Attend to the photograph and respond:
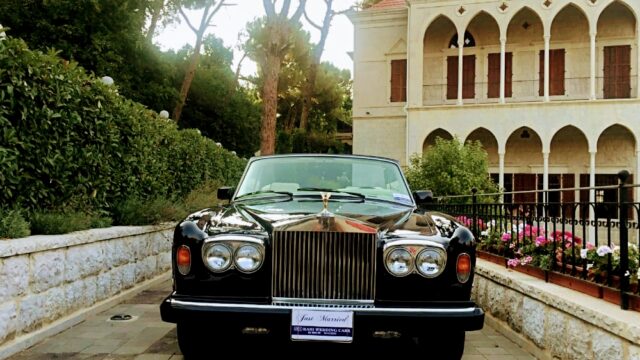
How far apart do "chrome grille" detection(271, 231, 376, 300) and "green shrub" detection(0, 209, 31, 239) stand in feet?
8.50

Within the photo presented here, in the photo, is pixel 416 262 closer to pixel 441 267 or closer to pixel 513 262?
pixel 441 267

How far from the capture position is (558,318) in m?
4.25

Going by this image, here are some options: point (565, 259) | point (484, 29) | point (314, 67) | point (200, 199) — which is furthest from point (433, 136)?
point (565, 259)

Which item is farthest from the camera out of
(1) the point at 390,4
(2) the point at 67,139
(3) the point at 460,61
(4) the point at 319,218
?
(1) the point at 390,4

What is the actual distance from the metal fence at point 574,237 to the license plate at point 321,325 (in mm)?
1880

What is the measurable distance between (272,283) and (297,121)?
39889 mm

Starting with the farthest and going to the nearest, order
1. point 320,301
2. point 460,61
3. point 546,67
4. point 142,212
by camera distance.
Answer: point 460,61 < point 546,67 < point 142,212 < point 320,301

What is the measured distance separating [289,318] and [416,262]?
90cm

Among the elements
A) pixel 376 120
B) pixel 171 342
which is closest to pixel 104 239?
pixel 171 342

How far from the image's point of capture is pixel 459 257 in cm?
379

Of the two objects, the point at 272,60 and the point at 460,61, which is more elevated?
the point at 460,61

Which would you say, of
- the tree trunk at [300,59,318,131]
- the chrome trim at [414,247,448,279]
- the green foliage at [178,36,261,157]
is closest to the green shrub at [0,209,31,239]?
the chrome trim at [414,247,448,279]

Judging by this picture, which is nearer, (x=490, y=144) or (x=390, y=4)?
(x=490, y=144)

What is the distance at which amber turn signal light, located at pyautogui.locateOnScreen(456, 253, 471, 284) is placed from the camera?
3.77 m
